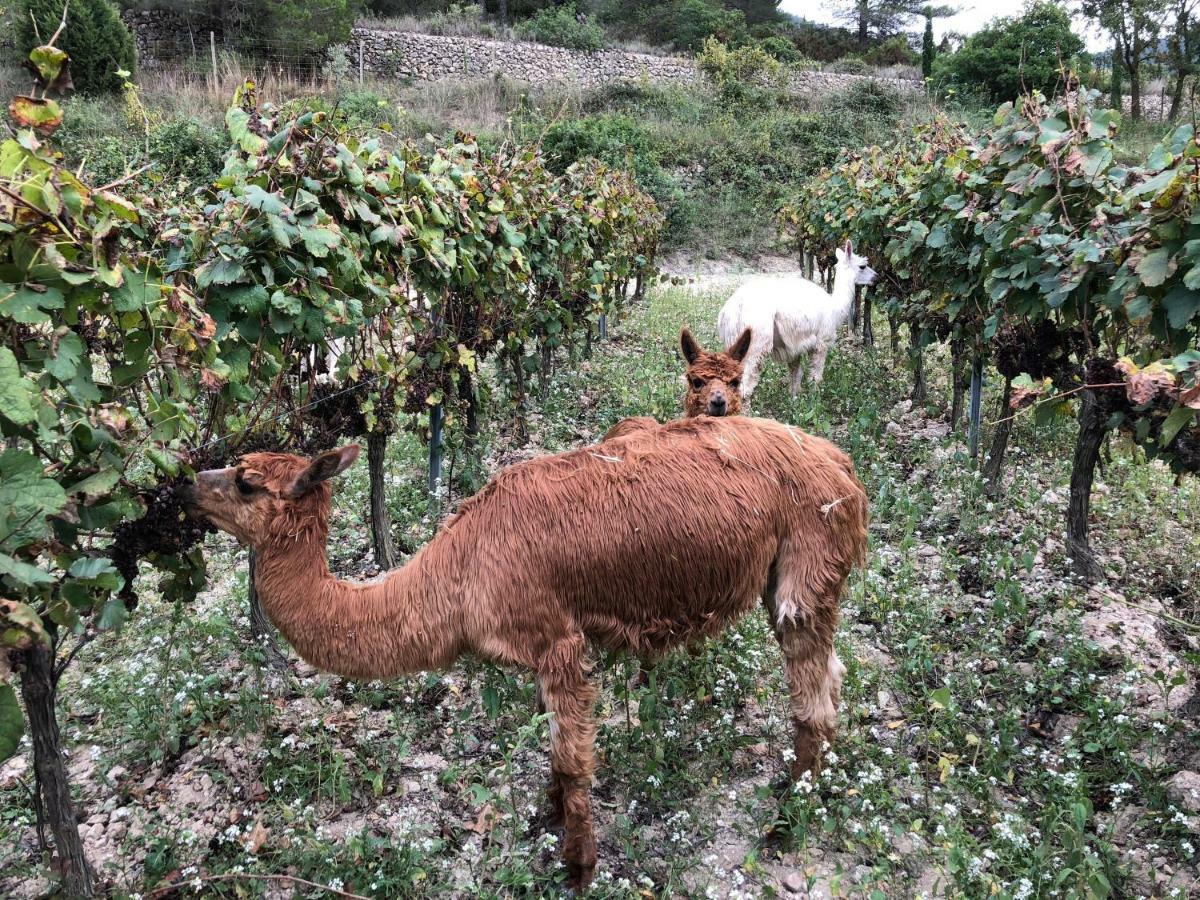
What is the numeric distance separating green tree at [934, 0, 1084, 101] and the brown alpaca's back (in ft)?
128

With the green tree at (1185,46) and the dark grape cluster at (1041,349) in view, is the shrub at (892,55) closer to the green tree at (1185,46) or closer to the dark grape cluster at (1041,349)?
the green tree at (1185,46)

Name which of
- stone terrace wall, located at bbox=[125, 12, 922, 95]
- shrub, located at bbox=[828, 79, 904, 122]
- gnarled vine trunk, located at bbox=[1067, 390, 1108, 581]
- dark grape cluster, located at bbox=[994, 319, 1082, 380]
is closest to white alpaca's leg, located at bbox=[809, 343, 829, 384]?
dark grape cluster, located at bbox=[994, 319, 1082, 380]

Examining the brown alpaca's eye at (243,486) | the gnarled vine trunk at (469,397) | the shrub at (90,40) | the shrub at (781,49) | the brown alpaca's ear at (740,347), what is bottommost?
the gnarled vine trunk at (469,397)

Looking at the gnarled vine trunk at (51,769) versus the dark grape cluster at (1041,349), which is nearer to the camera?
the gnarled vine trunk at (51,769)

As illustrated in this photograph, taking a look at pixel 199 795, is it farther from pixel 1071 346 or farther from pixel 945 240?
pixel 945 240

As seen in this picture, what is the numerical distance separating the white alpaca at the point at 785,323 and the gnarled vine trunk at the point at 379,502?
468cm

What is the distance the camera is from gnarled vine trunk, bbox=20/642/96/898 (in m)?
2.57

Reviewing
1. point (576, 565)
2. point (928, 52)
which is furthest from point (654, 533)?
point (928, 52)

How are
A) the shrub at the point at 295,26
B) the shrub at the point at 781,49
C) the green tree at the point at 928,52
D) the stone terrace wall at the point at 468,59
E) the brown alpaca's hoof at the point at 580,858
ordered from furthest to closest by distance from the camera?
the shrub at the point at 781,49 < the green tree at the point at 928,52 < the stone terrace wall at the point at 468,59 < the shrub at the point at 295,26 < the brown alpaca's hoof at the point at 580,858

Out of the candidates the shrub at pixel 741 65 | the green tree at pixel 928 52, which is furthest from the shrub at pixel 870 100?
the green tree at pixel 928 52

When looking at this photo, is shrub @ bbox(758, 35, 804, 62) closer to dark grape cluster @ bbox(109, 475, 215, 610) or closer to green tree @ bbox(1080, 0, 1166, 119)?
green tree @ bbox(1080, 0, 1166, 119)

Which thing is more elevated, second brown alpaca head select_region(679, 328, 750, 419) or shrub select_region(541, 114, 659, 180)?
shrub select_region(541, 114, 659, 180)

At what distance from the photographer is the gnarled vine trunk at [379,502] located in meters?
5.11

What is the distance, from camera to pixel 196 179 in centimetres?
2270
